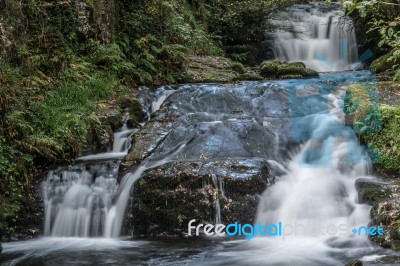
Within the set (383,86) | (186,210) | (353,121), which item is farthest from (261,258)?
(383,86)

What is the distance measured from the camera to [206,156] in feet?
25.5

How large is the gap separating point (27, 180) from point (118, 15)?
6.79m

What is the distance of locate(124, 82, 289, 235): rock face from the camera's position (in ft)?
22.6

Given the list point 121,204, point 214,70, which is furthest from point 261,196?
point 214,70

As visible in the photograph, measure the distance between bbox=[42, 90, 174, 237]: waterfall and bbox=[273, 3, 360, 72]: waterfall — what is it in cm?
1077

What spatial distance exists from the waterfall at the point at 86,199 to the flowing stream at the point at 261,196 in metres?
0.02

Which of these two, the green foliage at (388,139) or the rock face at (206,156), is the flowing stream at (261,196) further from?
the green foliage at (388,139)

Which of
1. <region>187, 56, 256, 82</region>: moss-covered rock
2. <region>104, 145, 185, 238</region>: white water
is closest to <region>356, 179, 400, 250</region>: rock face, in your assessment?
<region>104, 145, 185, 238</region>: white water

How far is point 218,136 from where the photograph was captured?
27.4 feet

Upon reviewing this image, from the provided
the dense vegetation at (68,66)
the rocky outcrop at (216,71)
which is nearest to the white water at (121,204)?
the dense vegetation at (68,66)

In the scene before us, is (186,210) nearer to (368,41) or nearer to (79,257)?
(79,257)

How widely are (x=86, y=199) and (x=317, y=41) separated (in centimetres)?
1263

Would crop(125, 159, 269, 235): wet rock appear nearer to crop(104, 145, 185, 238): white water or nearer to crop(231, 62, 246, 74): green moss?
crop(104, 145, 185, 238): white water

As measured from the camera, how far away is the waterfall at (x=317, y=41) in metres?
16.5
